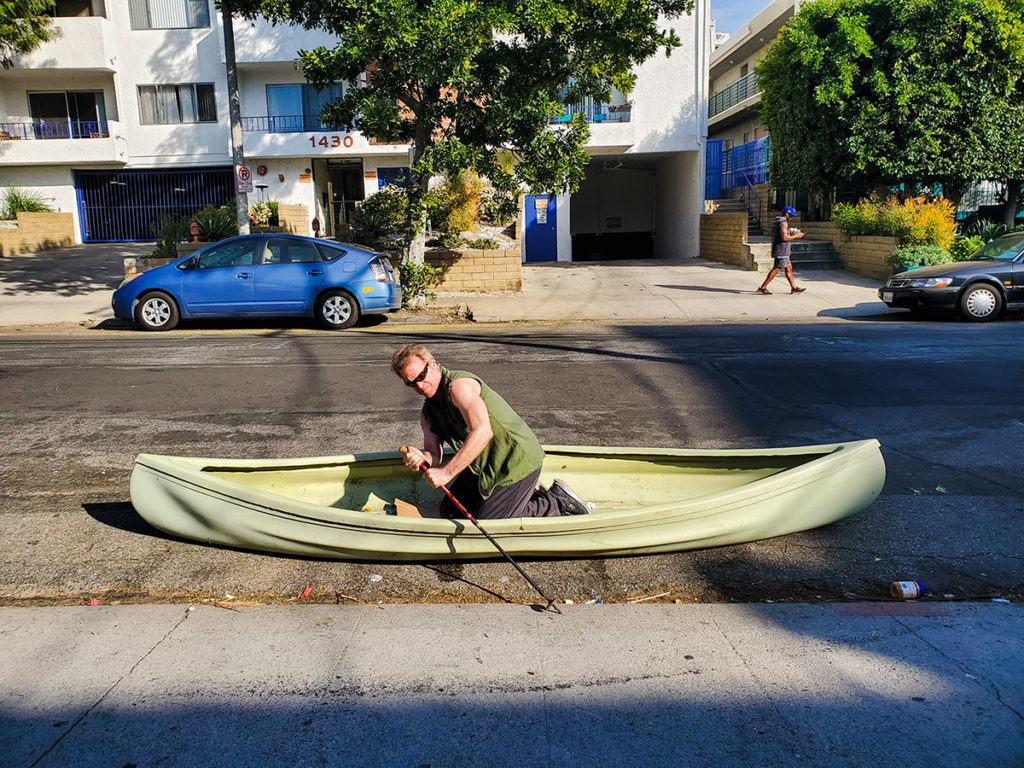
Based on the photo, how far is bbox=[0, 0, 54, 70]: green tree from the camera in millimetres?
22500

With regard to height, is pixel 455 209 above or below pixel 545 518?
above

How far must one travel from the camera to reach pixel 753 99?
30250 millimetres

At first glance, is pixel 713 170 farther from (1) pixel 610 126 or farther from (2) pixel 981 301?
(2) pixel 981 301

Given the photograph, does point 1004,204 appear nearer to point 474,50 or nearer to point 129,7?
point 474,50

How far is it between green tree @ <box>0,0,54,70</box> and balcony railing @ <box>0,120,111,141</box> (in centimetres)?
199

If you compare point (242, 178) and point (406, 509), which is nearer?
point (406, 509)

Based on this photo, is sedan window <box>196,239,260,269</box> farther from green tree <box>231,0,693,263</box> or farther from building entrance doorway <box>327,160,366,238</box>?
building entrance doorway <box>327,160,366,238</box>

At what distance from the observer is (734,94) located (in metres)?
33.3

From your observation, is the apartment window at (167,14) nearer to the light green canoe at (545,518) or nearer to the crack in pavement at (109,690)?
the light green canoe at (545,518)

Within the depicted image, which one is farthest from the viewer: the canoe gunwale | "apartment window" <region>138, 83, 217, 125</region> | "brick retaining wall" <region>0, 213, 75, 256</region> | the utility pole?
"apartment window" <region>138, 83, 217, 125</region>

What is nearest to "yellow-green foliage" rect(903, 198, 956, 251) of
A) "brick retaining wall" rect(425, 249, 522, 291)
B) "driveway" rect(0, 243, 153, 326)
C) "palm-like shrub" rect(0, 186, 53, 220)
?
"brick retaining wall" rect(425, 249, 522, 291)

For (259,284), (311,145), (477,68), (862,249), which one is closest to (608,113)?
(862,249)

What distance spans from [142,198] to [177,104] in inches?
Result: 135

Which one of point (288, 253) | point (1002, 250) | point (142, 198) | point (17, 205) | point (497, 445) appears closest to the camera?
point (497, 445)
